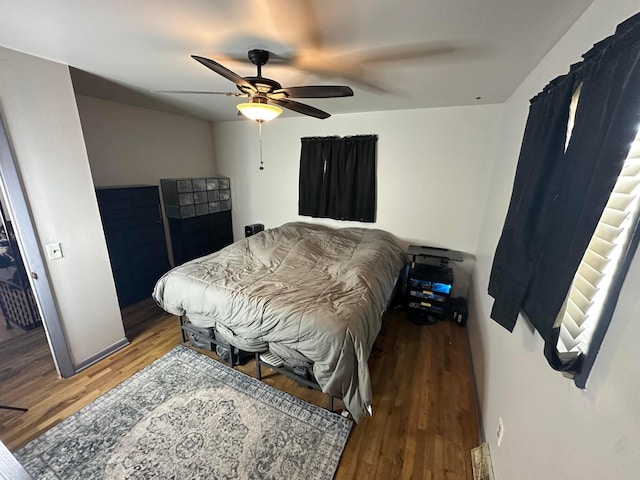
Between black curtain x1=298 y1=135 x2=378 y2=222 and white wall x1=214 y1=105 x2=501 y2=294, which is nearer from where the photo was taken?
white wall x1=214 y1=105 x2=501 y2=294

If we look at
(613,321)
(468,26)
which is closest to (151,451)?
(613,321)

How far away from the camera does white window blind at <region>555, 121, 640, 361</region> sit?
2.19ft

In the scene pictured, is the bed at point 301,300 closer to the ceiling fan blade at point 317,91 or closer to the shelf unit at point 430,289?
the shelf unit at point 430,289

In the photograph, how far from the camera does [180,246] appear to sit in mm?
3750

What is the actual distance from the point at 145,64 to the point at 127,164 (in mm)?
1820

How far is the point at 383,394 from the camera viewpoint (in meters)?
2.01

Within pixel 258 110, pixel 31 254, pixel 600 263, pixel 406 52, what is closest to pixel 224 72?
pixel 258 110

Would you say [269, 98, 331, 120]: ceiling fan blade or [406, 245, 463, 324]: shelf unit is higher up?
[269, 98, 331, 120]: ceiling fan blade

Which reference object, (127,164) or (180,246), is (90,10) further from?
(180,246)

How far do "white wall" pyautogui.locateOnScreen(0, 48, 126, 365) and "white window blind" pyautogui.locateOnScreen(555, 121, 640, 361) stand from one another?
3065 mm

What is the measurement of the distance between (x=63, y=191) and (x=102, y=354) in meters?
1.46

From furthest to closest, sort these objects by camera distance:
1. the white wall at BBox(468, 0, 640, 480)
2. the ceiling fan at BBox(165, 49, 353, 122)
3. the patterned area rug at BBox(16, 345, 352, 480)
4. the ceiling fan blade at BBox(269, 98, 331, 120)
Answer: the ceiling fan blade at BBox(269, 98, 331, 120), the ceiling fan at BBox(165, 49, 353, 122), the patterned area rug at BBox(16, 345, 352, 480), the white wall at BBox(468, 0, 640, 480)

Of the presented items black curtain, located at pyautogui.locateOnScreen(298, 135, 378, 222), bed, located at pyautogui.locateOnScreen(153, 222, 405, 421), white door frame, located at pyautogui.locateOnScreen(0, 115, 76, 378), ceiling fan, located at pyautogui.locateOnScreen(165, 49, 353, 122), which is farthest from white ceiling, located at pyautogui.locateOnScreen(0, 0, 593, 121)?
bed, located at pyautogui.locateOnScreen(153, 222, 405, 421)

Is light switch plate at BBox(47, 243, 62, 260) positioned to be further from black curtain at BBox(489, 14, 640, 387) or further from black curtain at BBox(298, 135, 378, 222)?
black curtain at BBox(489, 14, 640, 387)
